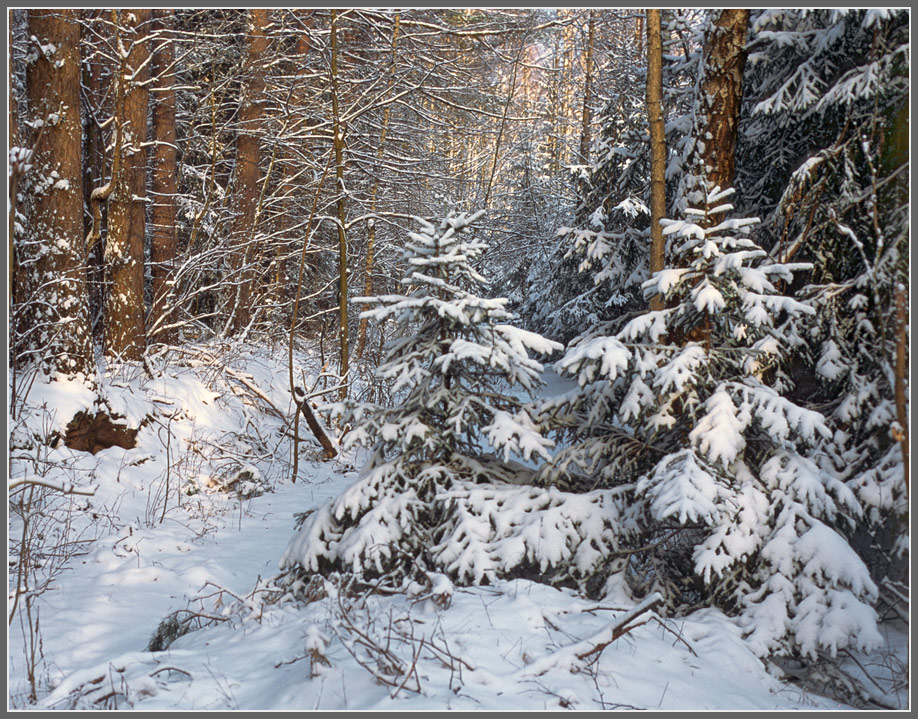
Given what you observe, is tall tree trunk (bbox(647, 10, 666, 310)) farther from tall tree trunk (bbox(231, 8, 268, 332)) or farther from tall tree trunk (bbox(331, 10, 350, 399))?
tall tree trunk (bbox(231, 8, 268, 332))

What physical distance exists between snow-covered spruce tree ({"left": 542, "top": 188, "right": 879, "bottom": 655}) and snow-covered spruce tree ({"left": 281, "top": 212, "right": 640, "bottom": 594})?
33 cm

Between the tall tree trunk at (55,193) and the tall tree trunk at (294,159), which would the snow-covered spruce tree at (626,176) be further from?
the tall tree trunk at (55,193)

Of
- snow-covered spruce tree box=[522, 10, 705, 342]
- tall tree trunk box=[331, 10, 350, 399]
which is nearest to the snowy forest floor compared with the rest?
tall tree trunk box=[331, 10, 350, 399]

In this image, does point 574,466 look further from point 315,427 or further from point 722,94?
point 315,427

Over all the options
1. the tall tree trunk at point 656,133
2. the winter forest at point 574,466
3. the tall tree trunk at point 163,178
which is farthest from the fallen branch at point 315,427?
the tall tree trunk at point 656,133

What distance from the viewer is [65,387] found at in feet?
22.0

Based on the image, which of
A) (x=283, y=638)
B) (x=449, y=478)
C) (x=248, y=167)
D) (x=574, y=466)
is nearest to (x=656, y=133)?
(x=574, y=466)

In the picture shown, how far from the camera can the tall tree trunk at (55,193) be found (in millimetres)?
6586

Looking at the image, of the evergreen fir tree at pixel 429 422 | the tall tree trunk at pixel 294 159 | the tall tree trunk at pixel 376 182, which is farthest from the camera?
the tall tree trunk at pixel 294 159

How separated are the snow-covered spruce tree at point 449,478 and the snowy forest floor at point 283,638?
0.24 metres

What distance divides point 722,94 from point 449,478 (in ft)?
12.1

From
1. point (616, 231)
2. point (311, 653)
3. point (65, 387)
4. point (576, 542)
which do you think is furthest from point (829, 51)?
point (65, 387)

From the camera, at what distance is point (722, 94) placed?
5.20 metres

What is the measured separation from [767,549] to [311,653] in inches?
105
